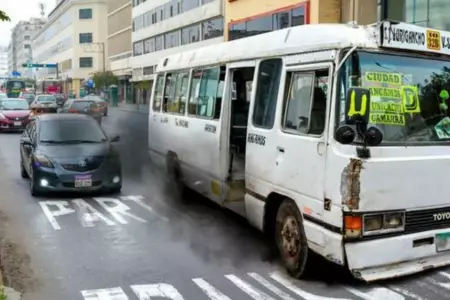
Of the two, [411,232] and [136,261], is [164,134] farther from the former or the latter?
[411,232]

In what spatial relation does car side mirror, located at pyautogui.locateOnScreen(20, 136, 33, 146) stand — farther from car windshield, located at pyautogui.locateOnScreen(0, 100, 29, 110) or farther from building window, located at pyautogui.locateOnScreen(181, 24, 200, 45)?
building window, located at pyautogui.locateOnScreen(181, 24, 200, 45)

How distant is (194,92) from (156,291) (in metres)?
4.44

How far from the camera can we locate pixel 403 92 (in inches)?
217

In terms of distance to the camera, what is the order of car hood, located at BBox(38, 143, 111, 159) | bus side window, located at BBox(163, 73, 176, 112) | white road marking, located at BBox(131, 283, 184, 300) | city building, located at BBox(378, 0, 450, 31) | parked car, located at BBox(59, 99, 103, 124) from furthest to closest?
parked car, located at BBox(59, 99, 103, 124)
city building, located at BBox(378, 0, 450, 31)
bus side window, located at BBox(163, 73, 176, 112)
car hood, located at BBox(38, 143, 111, 159)
white road marking, located at BBox(131, 283, 184, 300)

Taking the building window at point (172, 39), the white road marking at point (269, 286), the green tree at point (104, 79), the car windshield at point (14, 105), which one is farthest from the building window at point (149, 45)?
the white road marking at point (269, 286)

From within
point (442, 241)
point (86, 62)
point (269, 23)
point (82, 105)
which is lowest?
point (442, 241)

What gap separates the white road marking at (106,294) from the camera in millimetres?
5617

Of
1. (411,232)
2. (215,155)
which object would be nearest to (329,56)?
(411,232)

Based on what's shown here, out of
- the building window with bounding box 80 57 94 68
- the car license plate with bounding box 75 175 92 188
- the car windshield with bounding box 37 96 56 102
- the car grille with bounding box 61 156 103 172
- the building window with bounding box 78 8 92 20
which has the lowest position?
the car license plate with bounding box 75 175 92 188

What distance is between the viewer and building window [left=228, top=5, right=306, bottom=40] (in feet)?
85.4

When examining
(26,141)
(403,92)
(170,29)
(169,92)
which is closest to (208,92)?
A: (169,92)

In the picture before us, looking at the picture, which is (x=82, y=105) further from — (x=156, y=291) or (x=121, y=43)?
(x=121, y=43)

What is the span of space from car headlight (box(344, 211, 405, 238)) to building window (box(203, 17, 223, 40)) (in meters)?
42.9

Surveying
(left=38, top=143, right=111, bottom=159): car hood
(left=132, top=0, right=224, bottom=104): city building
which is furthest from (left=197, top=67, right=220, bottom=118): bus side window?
(left=132, top=0, right=224, bottom=104): city building
